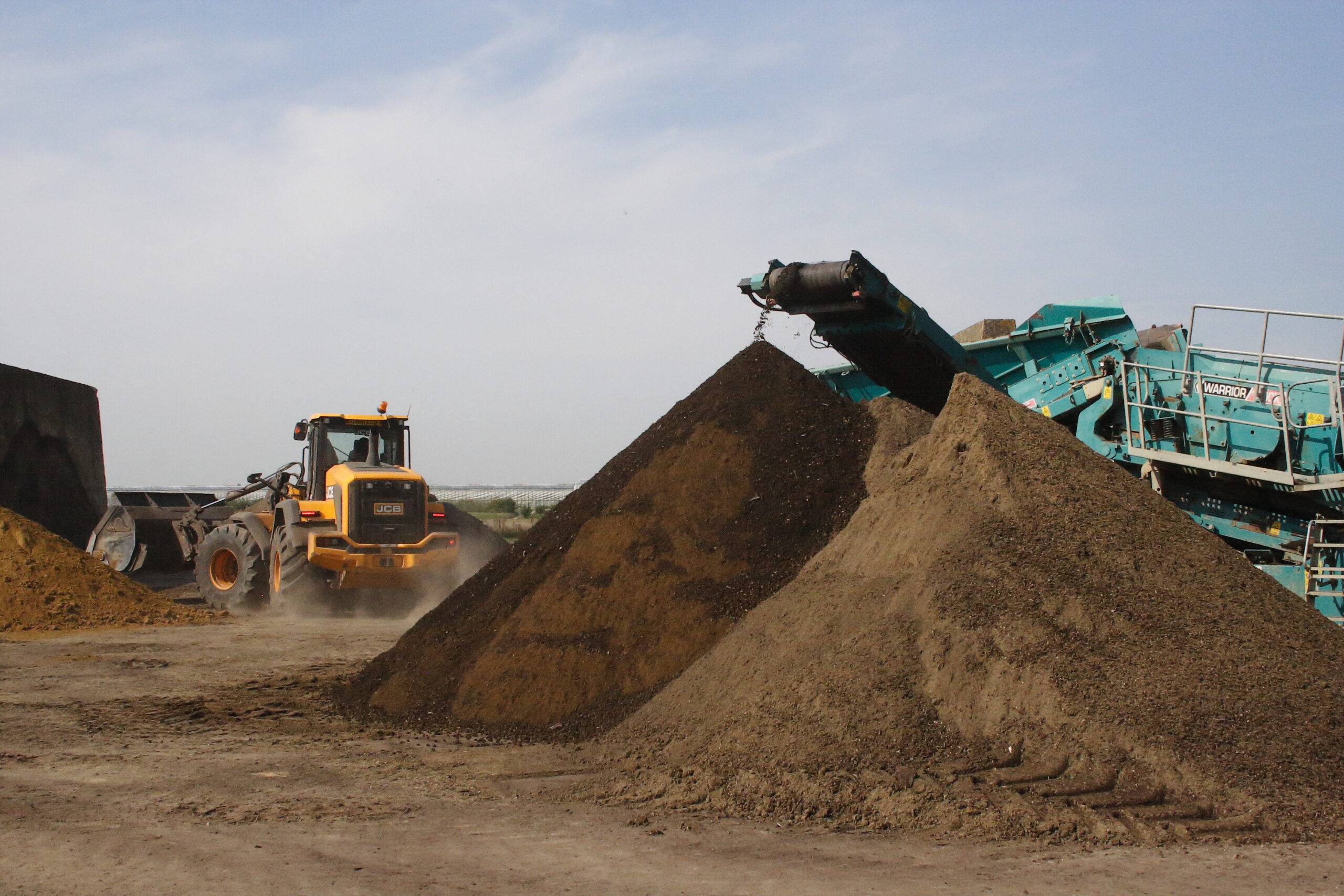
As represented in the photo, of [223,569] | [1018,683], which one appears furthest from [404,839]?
[223,569]

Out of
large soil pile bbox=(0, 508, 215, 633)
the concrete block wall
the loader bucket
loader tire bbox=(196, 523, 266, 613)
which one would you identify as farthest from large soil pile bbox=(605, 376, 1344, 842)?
the concrete block wall

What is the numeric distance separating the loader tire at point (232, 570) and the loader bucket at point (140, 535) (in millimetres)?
1557

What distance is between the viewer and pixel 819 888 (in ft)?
13.1

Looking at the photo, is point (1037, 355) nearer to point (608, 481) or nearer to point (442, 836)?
point (608, 481)

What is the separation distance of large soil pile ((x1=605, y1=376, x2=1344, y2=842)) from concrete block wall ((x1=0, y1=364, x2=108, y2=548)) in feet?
44.1

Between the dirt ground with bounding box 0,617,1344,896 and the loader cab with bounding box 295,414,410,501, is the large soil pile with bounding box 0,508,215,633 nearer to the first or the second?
the loader cab with bounding box 295,414,410,501

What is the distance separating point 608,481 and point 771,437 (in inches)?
52.7

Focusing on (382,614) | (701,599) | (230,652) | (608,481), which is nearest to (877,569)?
(701,599)

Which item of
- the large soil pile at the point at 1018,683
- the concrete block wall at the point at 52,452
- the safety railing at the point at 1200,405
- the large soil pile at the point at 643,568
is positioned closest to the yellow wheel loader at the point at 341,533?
the concrete block wall at the point at 52,452

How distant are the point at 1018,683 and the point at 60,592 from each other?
11283mm

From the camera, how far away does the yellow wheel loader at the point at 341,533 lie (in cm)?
1277

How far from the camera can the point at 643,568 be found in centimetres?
745

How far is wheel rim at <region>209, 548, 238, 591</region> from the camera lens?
1423 centimetres

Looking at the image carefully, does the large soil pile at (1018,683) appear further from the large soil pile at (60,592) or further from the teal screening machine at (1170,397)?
the large soil pile at (60,592)
